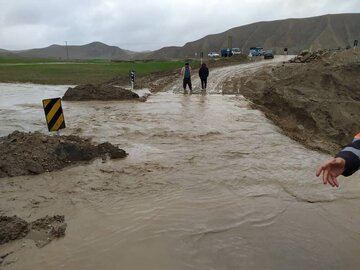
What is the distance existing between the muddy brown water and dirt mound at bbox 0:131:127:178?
0.25m

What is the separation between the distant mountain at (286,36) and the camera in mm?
134500

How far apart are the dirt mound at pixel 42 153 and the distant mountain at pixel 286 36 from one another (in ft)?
417

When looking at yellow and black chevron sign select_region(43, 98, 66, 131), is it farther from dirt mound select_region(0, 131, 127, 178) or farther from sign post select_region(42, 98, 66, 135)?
dirt mound select_region(0, 131, 127, 178)

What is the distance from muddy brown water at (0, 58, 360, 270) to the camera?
4266 millimetres

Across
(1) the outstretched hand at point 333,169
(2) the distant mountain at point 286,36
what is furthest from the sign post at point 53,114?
(2) the distant mountain at point 286,36

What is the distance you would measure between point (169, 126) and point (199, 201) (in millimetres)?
6256

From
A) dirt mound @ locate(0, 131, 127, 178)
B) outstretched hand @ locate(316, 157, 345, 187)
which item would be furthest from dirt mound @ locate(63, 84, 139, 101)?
outstretched hand @ locate(316, 157, 345, 187)

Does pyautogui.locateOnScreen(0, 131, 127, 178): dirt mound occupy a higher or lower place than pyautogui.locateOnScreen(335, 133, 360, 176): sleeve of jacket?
lower

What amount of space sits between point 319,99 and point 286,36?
135 metres

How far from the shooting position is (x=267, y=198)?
19.8 ft

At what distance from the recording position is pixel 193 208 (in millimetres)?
5555

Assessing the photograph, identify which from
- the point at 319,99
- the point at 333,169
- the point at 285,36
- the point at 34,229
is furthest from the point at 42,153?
the point at 285,36

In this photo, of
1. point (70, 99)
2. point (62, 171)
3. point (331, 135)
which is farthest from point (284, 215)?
point (70, 99)

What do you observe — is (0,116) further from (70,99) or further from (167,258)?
(167,258)
